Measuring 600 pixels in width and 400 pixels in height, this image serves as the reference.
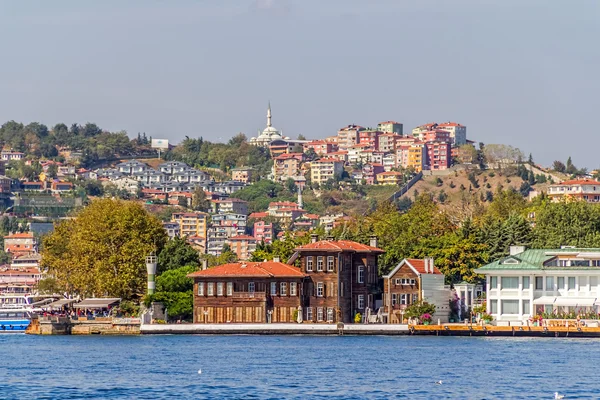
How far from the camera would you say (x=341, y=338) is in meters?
73.8

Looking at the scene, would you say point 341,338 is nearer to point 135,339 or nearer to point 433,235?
point 135,339

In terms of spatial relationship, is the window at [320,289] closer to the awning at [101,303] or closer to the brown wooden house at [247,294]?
the brown wooden house at [247,294]

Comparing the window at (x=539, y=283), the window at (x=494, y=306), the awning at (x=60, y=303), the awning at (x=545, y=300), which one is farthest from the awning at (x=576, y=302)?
the awning at (x=60, y=303)

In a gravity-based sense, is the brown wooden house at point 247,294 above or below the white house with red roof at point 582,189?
below

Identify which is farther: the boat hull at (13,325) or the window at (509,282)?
the boat hull at (13,325)

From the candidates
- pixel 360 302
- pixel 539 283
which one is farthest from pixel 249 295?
pixel 539 283

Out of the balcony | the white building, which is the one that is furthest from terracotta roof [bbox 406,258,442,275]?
the balcony

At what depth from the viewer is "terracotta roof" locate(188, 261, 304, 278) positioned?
8038 cm

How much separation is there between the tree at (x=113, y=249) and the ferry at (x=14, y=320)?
417 centimetres

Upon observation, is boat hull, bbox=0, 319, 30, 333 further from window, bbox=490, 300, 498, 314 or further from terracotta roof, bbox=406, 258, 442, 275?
window, bbox=490, 300, 498, 314

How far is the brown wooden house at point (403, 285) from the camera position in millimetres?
80500

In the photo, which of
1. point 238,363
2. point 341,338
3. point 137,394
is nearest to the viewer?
point 137,394

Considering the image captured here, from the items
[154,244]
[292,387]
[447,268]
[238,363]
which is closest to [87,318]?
[154,244]

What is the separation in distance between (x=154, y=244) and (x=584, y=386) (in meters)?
45.5
